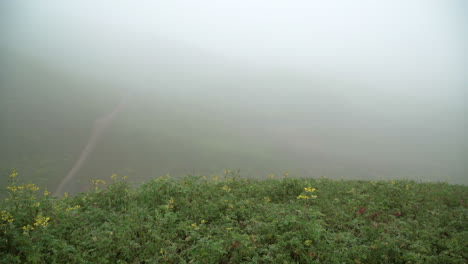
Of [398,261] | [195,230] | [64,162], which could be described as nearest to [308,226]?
[398,261]

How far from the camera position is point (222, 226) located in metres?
4.89

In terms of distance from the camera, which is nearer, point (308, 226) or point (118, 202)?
point (308, 226)

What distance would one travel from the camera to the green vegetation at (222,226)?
13.4 ft

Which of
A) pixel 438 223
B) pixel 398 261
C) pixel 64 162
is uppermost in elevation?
pixel 438 223

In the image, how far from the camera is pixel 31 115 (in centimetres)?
1641

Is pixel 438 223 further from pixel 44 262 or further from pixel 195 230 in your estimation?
pixel 44 262

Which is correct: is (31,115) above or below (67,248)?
above

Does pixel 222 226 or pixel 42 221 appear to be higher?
pixel 222 226

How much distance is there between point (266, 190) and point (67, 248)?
4336mm

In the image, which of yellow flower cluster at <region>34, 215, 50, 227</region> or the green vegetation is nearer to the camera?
the green vegetation

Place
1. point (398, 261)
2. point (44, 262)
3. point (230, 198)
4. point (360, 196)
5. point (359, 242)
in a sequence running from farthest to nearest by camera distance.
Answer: point (360, 196) → point (230, 198) → point (359, 242) → point (398, 261) → point (44, 262)

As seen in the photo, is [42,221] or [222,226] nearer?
[42,221]

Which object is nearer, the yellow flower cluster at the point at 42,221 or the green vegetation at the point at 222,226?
the green vegetation at the point at 222,226

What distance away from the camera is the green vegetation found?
4.09m
